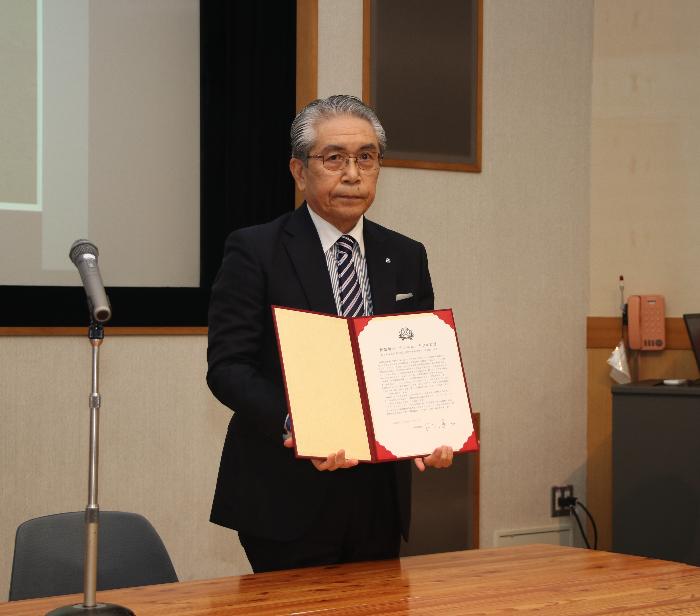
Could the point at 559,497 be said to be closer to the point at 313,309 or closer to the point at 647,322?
the point at 647,322

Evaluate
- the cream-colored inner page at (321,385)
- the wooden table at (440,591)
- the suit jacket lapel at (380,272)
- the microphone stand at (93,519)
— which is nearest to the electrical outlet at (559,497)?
the wooden table at (440,591)

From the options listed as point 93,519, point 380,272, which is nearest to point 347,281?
point 380,272

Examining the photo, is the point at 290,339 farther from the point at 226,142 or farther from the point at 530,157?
the point at 530,157

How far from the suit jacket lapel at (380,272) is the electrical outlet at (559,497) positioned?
8.42ft

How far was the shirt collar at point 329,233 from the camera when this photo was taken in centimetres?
223

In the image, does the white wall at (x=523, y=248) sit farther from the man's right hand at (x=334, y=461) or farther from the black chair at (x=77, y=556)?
the man's right hand at (x=334, y=461)

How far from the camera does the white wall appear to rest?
4312 millimetres

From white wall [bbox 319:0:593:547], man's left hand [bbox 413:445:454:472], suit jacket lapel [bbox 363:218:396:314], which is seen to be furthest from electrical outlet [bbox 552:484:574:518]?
man's left hand [bbox 413:445:454:472]

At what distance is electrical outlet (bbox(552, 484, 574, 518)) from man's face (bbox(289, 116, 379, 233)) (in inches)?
106

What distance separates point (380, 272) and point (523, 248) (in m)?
2.33

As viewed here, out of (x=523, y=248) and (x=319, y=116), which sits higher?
(x=319, y=116)

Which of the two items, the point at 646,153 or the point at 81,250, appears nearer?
the point at 81,250

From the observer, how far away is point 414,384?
2.00m

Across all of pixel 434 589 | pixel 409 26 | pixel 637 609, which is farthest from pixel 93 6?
pixel 637 609
